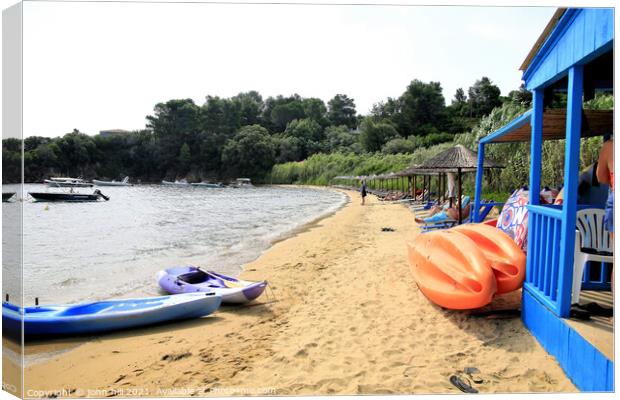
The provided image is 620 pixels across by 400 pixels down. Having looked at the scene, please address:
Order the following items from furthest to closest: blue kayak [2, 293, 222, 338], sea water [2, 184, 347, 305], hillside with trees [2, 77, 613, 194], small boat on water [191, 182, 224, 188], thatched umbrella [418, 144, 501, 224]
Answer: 1. small boat on water [191, 182, 224, 188]
2. hillside with trees [2, 77, 613, 194]
3. thatched umbrella [418, 144, 501, 224]
4. sea water [2, 184, 347, 305]
5. blue kayak [2, 293, 222, 338]

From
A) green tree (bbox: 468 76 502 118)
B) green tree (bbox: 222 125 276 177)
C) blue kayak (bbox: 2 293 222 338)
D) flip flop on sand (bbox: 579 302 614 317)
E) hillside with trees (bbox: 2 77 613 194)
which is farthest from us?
green tree (bbox: 222 125 276 177)

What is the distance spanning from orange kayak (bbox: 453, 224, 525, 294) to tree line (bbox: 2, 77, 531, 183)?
18.4 metres

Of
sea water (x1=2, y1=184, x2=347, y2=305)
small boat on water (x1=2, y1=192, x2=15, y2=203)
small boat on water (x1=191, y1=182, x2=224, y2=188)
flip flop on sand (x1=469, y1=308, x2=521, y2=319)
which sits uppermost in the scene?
small boat on water (x1=2, y1=192, x2=15, y2=203)

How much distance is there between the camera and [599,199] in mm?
4480

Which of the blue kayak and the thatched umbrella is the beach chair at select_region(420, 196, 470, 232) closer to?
the thatched umbrella

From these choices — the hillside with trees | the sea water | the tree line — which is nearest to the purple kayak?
the sea water

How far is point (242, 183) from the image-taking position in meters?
64.9

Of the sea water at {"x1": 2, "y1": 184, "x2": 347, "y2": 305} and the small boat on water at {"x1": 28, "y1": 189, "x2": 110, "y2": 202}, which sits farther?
the small boat on water at {"x1": 28, "y1": 189, "x2": 110, "y2": 202}

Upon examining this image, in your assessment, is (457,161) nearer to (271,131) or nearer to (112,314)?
(112,314)

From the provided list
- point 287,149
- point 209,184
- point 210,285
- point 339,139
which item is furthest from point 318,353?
point 209,184

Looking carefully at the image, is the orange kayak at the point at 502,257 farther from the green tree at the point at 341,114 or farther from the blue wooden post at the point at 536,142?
the green tree at the point at 341,114

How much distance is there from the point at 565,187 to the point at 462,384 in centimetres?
158

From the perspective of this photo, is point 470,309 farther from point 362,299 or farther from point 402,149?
point 402,149

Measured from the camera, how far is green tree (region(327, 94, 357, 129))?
209ft
